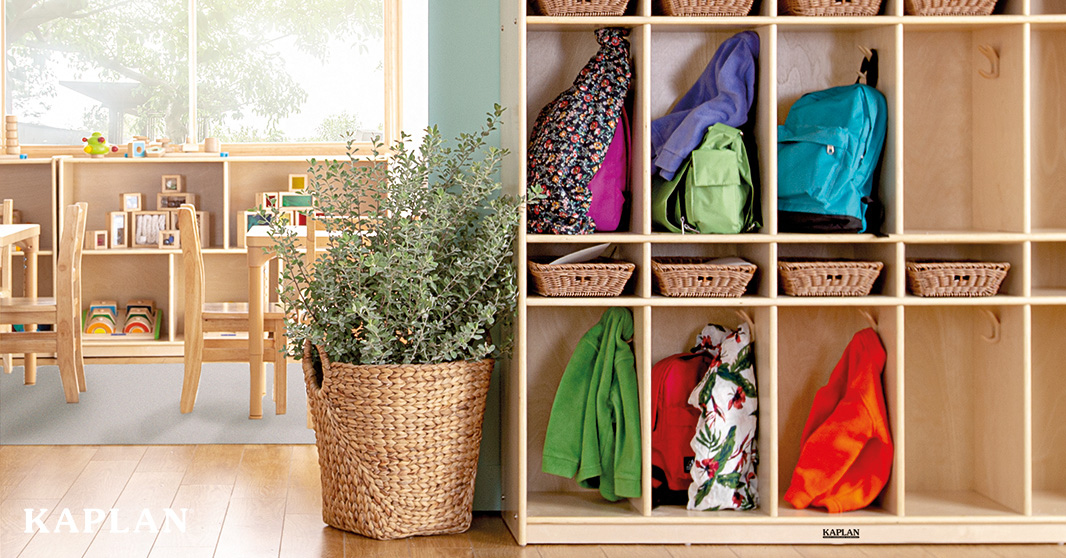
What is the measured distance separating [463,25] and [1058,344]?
6.41 feet

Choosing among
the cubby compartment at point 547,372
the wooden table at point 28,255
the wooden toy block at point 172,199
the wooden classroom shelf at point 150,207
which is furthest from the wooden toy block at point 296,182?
the cubby compartment at point 547,372

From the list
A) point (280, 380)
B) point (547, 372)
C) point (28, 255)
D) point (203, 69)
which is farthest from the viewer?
point (203, 69)

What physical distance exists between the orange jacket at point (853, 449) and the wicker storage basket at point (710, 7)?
94 centimetres

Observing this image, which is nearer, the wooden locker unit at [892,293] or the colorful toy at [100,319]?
the wooden locker unit at [892,293]

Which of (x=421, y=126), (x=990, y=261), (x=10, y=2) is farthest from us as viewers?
(x=10, y=2)

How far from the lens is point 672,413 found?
2770mm

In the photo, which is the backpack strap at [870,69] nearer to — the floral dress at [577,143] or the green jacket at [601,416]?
the floral dress at [577,143]

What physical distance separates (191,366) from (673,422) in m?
2.26

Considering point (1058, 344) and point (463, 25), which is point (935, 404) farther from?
point (463, 25)

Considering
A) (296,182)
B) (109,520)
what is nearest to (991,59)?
(109,520)

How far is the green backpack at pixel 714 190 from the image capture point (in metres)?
2.57

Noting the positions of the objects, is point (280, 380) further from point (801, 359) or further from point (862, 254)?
point (862, 254)

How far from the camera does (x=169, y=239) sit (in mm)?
5797

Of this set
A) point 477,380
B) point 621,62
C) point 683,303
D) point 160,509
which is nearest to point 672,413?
point 683,303
